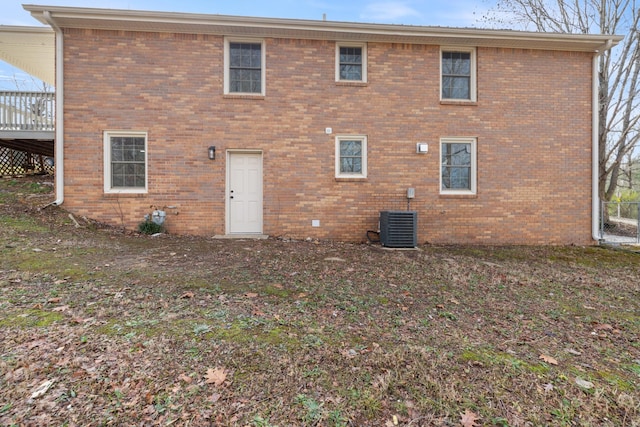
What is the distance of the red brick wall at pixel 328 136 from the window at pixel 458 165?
22cm

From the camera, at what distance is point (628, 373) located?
2357 millimetres

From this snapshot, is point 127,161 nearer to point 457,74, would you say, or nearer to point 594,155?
point 457,74

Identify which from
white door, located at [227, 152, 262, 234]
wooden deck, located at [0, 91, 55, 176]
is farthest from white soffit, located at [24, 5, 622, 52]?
wooden deck, located at [0, 91, 55, 176]

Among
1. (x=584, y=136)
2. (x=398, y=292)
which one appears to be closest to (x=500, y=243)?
(x=584, y=136)

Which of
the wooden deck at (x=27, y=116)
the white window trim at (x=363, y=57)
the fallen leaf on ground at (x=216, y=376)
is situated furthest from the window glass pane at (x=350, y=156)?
the wooden deck at (x=27, y=116)

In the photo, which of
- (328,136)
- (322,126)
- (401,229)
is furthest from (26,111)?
(401,229)

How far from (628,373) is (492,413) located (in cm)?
138

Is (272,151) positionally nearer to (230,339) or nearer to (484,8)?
(230,339)

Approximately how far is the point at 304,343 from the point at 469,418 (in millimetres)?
1247

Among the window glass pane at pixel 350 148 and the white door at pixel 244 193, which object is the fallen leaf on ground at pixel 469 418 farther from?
the window glass pane at pixel 350 148

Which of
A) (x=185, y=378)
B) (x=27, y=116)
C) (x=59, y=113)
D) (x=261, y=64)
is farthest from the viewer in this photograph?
(x=27, y=116)

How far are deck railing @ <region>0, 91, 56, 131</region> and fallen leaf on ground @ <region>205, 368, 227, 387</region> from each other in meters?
10.5

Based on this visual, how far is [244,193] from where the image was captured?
7816 millimetres

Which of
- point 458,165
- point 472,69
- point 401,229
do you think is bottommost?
point 401,229
